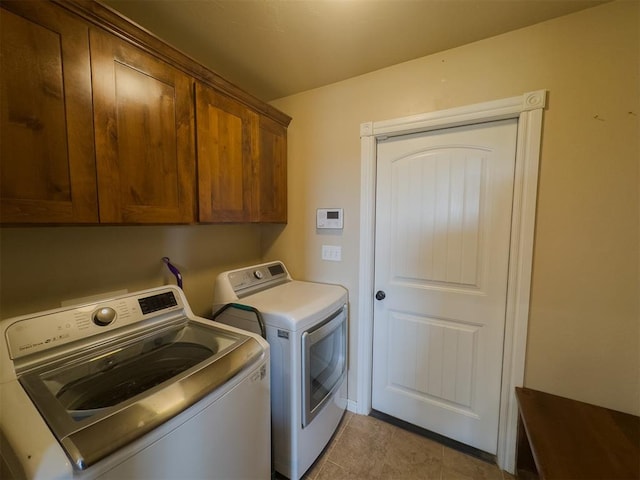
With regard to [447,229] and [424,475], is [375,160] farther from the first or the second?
[424,475]

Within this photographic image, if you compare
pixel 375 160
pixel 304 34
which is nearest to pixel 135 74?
pixel 304 34

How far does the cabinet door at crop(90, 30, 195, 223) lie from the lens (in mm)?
984

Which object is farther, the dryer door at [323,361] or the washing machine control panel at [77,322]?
the dryer door at [323,361]

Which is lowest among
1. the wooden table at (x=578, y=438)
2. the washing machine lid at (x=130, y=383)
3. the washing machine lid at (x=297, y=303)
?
the wooden table at (x=578, y=438)

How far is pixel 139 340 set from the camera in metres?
1.12

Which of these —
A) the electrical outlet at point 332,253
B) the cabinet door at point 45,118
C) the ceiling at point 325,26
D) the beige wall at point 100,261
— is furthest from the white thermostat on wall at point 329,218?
the cabinet door at point 45,118

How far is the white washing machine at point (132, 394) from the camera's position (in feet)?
2.01

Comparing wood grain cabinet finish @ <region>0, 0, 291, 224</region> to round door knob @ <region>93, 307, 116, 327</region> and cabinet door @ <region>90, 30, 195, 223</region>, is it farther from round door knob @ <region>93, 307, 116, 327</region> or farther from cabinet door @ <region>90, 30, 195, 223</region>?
round door knob @ <region>93, 307, 116, 327</region>

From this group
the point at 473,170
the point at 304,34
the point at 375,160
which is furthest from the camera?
the point at 375,160

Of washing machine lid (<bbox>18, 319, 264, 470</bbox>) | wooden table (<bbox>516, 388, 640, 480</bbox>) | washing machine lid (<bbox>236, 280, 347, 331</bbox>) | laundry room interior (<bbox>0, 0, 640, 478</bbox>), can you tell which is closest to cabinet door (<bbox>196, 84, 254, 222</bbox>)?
laundry room interior (<bbox>0, 0, 640, 478</bbox>)

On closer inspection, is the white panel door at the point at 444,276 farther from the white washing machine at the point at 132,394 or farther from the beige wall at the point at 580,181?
the white washing machine at the point at 132,394

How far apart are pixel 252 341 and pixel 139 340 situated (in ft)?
1.69

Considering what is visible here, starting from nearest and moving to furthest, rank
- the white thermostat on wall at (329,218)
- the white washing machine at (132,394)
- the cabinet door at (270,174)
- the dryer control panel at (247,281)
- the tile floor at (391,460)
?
1. the white washing machine at (132,394)
2. the tile floor at (391,460)
3. the dryer control panel at (247,281)
4. the cabinet door at (270,174)
5. the white thermostat on wall at (329,218)

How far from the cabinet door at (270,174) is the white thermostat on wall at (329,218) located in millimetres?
310
